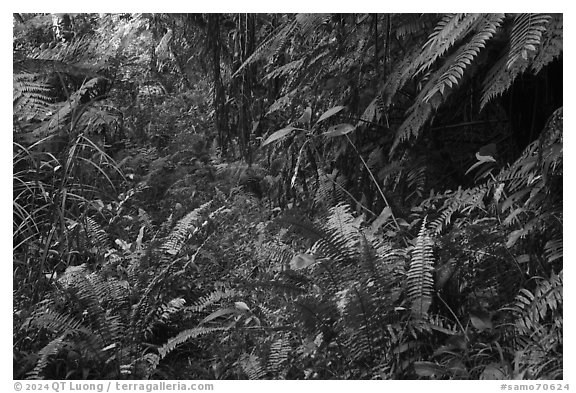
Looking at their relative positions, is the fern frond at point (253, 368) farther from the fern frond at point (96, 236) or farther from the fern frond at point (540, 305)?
the fern frond at point (96, 236)

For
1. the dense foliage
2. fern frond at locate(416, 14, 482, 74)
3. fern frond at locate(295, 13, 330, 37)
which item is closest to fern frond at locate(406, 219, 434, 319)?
the dense foliage

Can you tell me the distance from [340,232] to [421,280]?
13.5 inches

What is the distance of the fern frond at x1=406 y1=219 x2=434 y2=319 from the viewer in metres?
2.05

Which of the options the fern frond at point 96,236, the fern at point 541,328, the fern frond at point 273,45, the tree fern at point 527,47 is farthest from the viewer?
the fern frond at point 96,236

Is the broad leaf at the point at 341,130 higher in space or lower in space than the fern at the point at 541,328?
higher

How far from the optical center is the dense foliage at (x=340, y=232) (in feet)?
6.69

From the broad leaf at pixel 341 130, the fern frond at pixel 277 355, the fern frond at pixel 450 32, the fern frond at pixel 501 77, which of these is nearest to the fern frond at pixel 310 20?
the broad leaf at pixel 341 130

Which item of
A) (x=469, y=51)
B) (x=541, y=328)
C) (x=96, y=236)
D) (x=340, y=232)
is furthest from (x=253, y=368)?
(x=96, y=236)

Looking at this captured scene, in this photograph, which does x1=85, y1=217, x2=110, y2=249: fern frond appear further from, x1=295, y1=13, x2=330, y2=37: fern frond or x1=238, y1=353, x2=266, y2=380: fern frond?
x1=295, y1=13, x2=330, y2=37: fern frond

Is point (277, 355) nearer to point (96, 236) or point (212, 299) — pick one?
point (212, 299)

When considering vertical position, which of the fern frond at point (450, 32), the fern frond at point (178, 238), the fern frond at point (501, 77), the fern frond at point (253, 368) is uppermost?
the fern frond at point (450, 32)

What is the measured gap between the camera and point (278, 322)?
7.83 ft

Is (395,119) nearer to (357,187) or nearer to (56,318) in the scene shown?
(357,187)
